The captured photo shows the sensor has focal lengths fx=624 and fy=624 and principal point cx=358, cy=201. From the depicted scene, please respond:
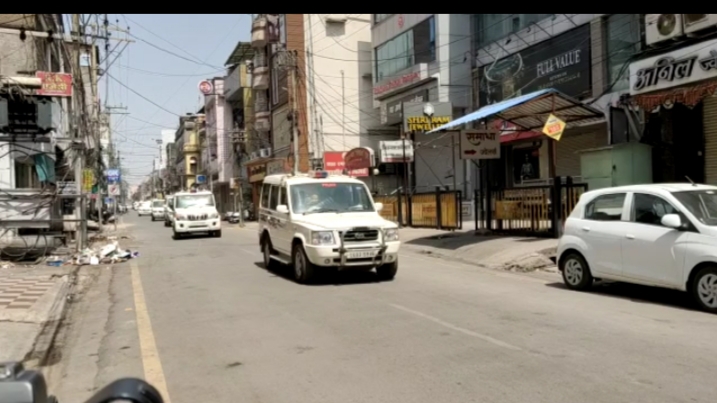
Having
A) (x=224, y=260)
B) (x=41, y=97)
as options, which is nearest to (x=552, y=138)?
(x=224, y=260)

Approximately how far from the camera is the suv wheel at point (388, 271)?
12.0 m

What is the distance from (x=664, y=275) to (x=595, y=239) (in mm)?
1363

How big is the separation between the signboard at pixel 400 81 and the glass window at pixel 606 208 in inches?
900

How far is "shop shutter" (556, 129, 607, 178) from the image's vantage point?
74.4ft

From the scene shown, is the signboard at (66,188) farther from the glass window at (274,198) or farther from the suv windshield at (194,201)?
the suv windshield at (194,201)

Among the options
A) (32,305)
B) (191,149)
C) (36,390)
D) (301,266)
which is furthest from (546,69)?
(191,149)

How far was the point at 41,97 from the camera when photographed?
1633 cm

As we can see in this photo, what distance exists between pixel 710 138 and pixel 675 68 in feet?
7.51

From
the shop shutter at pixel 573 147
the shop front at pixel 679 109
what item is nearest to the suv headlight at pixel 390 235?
the shop front at pixel 679 109

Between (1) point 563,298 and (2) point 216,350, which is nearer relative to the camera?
(2) point 216,350

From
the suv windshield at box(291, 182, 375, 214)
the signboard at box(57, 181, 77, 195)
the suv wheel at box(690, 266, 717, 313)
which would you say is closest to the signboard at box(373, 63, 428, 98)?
the signboard at box(57, 181, 77, 195)

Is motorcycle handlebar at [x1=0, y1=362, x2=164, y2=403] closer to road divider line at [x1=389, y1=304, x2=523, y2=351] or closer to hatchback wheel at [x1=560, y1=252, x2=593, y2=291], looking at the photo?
road divider line at [x1=389, y1=304, x2=523, y2=351]

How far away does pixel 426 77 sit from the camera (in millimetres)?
32125
